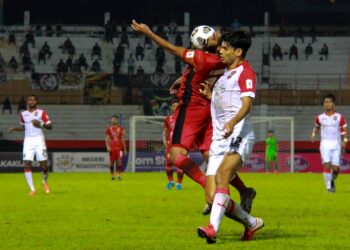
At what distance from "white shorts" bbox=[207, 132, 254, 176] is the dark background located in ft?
142

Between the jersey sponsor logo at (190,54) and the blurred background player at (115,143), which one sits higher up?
the jersey sponsor logo at (190,54)

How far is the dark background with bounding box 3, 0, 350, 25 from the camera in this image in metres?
51.2

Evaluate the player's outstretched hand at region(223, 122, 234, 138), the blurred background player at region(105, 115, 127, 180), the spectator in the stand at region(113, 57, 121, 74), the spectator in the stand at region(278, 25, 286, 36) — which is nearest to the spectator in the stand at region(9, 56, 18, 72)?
the spectator in the stand at region(113, 57, 121, 74)

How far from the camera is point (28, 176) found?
1919 centimetres

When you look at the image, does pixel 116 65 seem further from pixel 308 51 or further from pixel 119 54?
pixel 308 51

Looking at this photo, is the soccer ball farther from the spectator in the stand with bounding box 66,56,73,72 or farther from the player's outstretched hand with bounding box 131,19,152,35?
the spectator in the stand with bounding box 66,56,73,72

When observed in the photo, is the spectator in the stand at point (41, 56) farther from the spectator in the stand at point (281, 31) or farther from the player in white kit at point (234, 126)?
the player in white kit at point (234, 126)

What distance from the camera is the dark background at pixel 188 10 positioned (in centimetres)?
5125

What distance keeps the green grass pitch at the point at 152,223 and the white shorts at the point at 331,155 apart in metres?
2.93

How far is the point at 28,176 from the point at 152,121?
76.9 ft

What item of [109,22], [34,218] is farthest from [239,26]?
[34,218]

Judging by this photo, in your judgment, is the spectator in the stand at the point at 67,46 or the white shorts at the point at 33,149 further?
the spectator in the stand at the point at 67,46

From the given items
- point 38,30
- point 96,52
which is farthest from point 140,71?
point 38,30

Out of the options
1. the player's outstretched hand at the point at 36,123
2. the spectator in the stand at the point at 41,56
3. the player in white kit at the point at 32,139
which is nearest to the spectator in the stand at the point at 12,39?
the spectator in the stand at the point at 41,56
